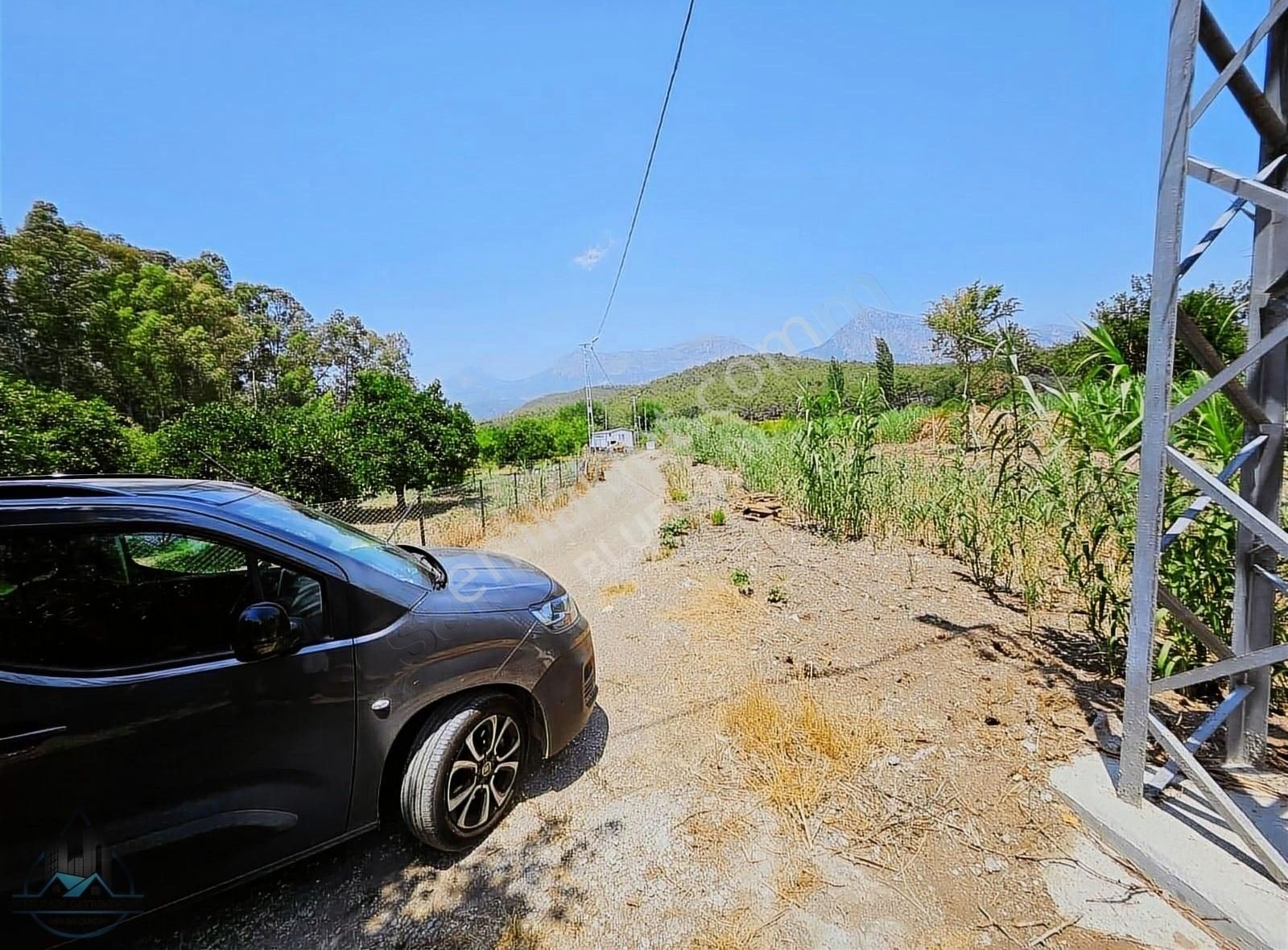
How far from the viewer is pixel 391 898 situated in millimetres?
1735

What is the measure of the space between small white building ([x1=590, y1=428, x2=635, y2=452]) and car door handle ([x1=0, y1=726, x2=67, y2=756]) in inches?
1169

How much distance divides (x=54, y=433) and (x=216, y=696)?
8.24m

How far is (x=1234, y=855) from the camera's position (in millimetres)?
1611

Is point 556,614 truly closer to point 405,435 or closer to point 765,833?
point 765,833

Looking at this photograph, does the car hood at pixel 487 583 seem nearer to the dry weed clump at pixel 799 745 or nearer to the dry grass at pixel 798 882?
the dry weed clump at pixel 799 745

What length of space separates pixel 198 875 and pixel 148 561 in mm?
1036

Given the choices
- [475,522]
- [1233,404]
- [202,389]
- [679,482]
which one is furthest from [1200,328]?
[202,389]

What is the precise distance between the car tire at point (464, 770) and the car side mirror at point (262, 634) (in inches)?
24.1

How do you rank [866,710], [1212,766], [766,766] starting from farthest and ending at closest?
[866,710], [766,766], [1212,766]

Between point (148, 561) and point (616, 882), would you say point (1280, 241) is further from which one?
point (148, 561)

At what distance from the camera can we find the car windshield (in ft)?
6.26

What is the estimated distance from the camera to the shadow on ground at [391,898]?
1592 mm

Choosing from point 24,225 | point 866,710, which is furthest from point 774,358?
point 24,225

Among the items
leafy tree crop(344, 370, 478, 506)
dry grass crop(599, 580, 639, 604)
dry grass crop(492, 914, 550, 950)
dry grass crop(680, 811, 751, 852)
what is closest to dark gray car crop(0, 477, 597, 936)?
dry grass crop(492, 914, 550, 950)
